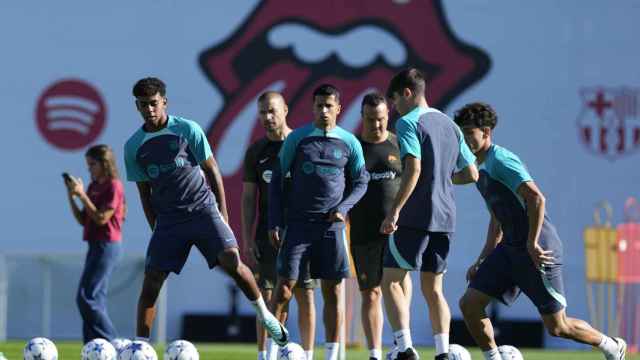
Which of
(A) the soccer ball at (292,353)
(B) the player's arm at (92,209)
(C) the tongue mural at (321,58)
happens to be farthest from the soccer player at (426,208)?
(C) the tongue mural at (321,58)

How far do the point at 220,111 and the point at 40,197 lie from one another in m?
2.32

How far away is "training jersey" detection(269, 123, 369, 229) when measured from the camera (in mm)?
9477

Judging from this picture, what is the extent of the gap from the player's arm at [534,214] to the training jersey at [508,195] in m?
0.06

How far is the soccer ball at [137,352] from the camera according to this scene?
355 inches

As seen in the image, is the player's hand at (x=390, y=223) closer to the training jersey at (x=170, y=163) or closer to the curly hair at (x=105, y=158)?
the training jersey at (x=170, y=163)

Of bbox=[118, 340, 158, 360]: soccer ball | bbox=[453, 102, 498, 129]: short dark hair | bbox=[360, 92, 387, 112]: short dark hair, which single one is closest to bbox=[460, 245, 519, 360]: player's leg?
bbox=[453, 102, 498, 129]: short dark hair

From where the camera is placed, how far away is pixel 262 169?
10.4 meters

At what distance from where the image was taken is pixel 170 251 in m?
9.45

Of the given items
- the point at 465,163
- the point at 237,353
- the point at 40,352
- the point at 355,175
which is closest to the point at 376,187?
the point at 355,175

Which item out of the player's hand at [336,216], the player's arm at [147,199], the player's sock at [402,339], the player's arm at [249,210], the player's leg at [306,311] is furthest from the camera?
the player's arm at [249,210]

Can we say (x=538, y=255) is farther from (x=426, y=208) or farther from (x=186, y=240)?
(x=186, y=240)

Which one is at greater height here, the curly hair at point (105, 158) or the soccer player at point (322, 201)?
the curly hair at point (105, 158)

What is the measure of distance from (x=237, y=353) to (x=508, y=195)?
19.1 feet

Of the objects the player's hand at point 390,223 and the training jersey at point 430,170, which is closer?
the player's hand at point 390,223
